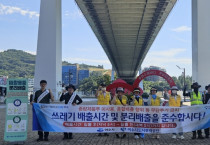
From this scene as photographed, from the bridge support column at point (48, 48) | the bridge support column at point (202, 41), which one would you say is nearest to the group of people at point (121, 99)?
the bridge support column at point (202, 41)

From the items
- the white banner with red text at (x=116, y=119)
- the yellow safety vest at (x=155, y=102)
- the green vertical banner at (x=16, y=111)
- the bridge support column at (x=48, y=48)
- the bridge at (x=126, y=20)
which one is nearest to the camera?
the green vertical banner at (x=16, y=111)

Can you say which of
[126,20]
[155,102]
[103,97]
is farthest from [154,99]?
[126,20]

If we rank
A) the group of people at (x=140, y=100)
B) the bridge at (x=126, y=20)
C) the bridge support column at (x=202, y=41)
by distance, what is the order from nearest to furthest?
the group of people at (x=140, y=100) → the bridge support column at (x=202, y=41) → the bridge at (x=126, y=20)

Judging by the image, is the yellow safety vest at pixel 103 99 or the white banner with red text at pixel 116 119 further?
the yellow safety vest at pixel 103 99

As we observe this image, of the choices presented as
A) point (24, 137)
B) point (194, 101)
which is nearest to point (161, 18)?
A: point (194, 101)

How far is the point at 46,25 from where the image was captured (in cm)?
2355

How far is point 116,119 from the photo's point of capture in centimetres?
831

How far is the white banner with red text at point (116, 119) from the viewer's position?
8180 mm

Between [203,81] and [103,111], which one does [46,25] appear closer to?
[203,81]

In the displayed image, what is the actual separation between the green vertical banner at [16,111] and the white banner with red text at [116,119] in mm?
515

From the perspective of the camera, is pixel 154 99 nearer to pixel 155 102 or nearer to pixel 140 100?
pixel 155 102

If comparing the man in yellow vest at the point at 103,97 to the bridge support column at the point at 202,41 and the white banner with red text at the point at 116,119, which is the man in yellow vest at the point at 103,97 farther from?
the bridge support column at the point at 202,41

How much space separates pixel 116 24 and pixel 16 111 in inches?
1063

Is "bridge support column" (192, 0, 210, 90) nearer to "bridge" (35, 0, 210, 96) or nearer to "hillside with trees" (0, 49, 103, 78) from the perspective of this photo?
"bridge" (35, 0, 210, 96)
